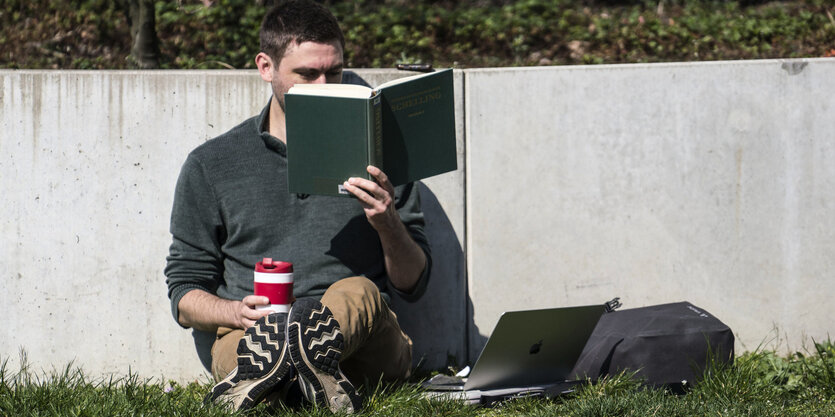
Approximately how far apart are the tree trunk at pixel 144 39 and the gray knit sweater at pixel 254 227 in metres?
1.34

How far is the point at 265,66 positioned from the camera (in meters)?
3.90

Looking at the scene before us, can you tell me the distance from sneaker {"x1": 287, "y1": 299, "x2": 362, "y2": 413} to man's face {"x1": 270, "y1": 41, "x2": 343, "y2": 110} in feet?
3.25

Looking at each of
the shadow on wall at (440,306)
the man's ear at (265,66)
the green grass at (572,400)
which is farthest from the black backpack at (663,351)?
the man's ear at (265,66)

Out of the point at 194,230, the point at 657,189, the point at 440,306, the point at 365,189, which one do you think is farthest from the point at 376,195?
the point at 657,189

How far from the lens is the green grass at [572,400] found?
3.39 meters

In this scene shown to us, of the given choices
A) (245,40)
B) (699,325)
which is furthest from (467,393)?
(245,40)

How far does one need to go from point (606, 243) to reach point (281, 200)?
151 centimetres

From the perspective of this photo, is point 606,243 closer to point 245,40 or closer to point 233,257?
point 233,257

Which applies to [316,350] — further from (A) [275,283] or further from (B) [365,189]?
(B) [365,189]

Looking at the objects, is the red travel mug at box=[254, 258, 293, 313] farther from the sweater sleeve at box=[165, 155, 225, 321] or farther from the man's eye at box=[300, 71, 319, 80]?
the man's eye at box=[300, 71, 319, 80]

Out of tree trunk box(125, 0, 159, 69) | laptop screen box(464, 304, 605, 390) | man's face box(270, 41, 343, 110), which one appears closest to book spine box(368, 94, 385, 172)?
man's face box(270, 41, 343, 110)

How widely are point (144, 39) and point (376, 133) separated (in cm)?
213

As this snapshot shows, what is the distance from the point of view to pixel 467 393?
3.72 metres

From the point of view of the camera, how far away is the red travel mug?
329cm
